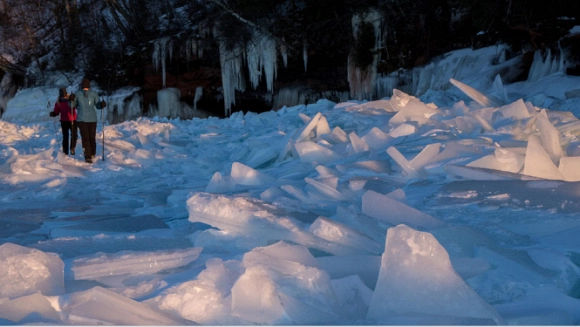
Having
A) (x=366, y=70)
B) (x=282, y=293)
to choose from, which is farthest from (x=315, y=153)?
(x=366, y=70)

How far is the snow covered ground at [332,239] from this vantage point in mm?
1671

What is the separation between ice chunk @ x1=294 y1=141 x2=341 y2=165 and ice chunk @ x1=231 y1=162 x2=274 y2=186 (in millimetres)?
860

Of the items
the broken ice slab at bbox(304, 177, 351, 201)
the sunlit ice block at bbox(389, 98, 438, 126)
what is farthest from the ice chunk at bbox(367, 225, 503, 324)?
the sunlit ice block at bbox(389, 98, 438, 126)

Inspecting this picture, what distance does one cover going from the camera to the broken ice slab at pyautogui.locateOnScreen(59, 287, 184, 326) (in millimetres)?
1574

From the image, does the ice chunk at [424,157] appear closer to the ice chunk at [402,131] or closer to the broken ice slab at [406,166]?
the broken ice slab at [406,166]

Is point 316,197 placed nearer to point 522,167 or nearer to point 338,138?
point 522,167

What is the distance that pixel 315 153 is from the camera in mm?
5152

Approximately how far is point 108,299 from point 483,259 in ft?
4.37

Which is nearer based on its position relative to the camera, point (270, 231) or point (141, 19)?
point (270, 231)

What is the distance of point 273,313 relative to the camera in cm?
166

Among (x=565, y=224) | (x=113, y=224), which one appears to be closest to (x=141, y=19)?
(x=113, y=224)

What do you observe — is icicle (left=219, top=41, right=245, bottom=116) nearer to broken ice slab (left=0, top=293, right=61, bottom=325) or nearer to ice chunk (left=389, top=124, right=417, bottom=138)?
ice chunk (left=389, top=124, right=417, bottom=138)

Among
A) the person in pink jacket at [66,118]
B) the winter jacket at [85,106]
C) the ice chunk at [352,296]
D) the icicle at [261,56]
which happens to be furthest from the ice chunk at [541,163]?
the icicle at [261,56]

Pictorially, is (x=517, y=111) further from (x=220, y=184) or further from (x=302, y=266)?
(x=302, y=266)
